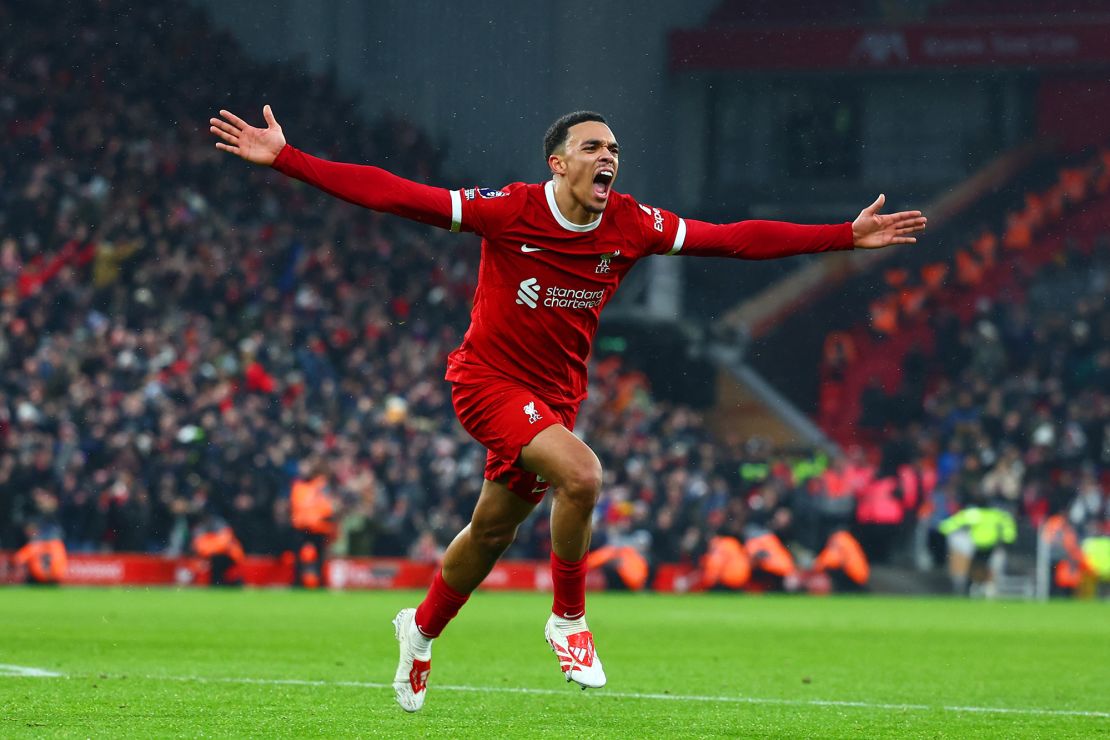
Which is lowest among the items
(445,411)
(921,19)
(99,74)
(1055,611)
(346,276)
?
(1055,611)

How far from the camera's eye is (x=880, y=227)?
742 cm

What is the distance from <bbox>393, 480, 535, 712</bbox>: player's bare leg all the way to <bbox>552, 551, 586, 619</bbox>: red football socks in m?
0.24

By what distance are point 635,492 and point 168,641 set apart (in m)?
13.5

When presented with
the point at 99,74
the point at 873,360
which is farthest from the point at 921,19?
the point at 99,74

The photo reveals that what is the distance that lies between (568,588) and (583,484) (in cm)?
62

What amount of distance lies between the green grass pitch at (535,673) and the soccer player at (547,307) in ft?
1.88

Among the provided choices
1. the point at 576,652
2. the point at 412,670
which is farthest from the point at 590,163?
the point at 412,670

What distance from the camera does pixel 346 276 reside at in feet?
94.9

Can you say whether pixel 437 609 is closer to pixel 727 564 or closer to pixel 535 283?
pixel 535 283

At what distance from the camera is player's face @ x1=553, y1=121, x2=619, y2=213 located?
22.8 ft

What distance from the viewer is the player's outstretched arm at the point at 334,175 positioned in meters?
6.58

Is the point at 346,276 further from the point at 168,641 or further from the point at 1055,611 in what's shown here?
the point at 168,641

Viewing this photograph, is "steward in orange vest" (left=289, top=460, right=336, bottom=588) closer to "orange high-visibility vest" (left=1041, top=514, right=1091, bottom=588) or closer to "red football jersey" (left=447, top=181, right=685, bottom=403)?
"orange high-visibility vest" (left=1041, top=514, right=1091, bottom=588)

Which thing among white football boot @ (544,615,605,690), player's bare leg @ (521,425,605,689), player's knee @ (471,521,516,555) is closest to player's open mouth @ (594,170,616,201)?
player's bare leg @ (521,425,605,689)
